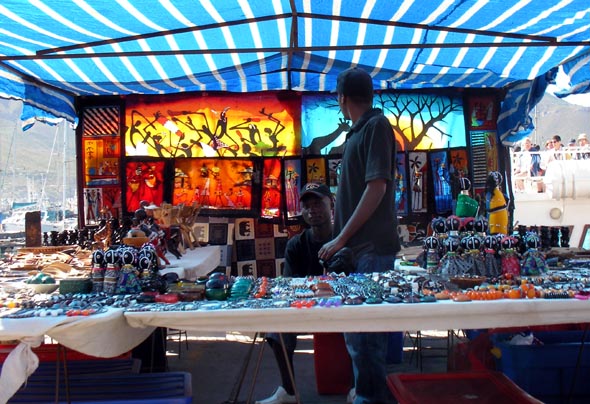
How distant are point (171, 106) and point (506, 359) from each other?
441 centimetres

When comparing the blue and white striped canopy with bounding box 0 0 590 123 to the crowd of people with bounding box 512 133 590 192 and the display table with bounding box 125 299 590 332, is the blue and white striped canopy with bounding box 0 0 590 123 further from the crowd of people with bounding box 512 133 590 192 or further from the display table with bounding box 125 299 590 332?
the crowd of people with bounding box 512 133 590 192

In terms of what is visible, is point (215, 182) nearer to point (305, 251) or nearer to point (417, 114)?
Result: point (417, 114)

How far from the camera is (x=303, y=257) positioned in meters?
3.59

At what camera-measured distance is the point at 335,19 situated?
436 cm

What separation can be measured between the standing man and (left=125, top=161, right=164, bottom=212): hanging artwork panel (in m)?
3.67

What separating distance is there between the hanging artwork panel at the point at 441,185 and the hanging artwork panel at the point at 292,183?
144 cm

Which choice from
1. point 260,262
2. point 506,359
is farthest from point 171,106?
point 506,359

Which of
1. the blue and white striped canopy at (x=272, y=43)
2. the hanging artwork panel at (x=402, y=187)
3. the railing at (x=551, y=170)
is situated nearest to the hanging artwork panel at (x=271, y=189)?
the blue and white striped canopy at (x=272, y=43)

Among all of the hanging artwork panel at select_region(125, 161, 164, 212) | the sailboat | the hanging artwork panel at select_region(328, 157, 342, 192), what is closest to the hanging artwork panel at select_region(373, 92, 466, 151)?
the hanging artwork panel at select_region(328, 157, 342, 192)

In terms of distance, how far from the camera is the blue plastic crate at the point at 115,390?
8.45ft

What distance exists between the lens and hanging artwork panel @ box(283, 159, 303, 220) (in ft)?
20.6

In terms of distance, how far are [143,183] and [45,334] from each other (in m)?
4.21

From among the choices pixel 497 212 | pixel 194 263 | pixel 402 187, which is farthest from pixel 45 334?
pixel 402 187

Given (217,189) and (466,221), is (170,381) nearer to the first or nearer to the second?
(466,221)
